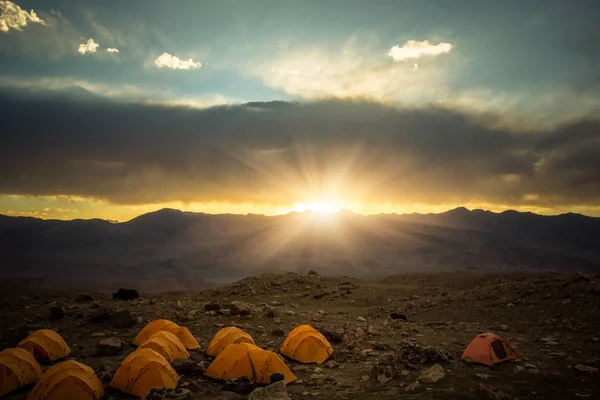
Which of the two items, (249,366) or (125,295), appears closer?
(249,366)

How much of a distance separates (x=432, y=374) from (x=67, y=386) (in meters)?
10.4

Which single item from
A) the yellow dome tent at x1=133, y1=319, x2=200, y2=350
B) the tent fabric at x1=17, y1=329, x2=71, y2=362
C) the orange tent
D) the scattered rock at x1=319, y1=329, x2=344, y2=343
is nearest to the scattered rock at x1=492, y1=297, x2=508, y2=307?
the orange tent

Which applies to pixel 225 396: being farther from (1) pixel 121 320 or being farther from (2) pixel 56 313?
(2) pixel 56 313

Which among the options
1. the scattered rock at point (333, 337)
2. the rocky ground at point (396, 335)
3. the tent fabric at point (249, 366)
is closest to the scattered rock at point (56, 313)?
the rocky ground at point (396, 335)

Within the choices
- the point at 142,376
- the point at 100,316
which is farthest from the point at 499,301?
the point at 100,316

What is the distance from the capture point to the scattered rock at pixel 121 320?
1977 cm

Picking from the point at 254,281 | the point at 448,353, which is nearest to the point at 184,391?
the point at 448,353

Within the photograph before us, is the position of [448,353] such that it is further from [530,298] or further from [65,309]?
[65,309]

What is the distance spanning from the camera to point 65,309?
22.2 m

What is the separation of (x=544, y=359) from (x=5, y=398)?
17.1 m

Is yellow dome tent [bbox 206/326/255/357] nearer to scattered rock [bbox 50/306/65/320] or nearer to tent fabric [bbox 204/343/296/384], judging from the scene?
tent fabric [bbox 204/343/296/384]

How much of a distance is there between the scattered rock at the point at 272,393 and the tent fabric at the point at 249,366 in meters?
1.73

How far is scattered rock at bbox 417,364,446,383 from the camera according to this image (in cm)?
1162

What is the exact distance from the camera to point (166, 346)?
557 inches
